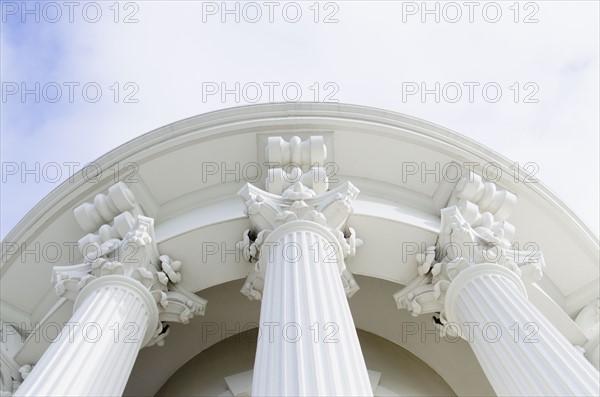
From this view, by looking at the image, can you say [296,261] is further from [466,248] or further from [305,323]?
[466,248]

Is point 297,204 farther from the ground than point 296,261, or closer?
farther from the ground

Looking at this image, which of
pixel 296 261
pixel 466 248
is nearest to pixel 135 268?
pixel 296 261

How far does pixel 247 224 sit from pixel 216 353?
5.04 m

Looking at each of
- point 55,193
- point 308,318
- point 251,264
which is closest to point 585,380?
point 308,318

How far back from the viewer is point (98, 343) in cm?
955

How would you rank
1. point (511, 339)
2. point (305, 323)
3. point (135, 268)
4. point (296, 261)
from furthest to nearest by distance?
point (135, 268)
point (296, 261)
point (511, 339)
point (305, 323)

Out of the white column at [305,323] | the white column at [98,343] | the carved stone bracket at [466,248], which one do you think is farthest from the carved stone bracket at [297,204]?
the white column at [98,343]

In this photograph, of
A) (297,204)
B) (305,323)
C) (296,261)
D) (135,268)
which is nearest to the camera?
(305,323)

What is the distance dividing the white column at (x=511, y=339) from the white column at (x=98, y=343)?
5.73 meters

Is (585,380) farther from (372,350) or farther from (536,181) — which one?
(372,350)

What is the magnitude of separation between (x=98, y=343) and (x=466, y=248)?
23.0 feet

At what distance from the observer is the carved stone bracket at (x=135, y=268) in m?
11.7

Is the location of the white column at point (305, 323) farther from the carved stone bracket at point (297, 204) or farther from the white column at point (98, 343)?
the white column at point (98, 343)

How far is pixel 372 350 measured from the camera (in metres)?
16.7
